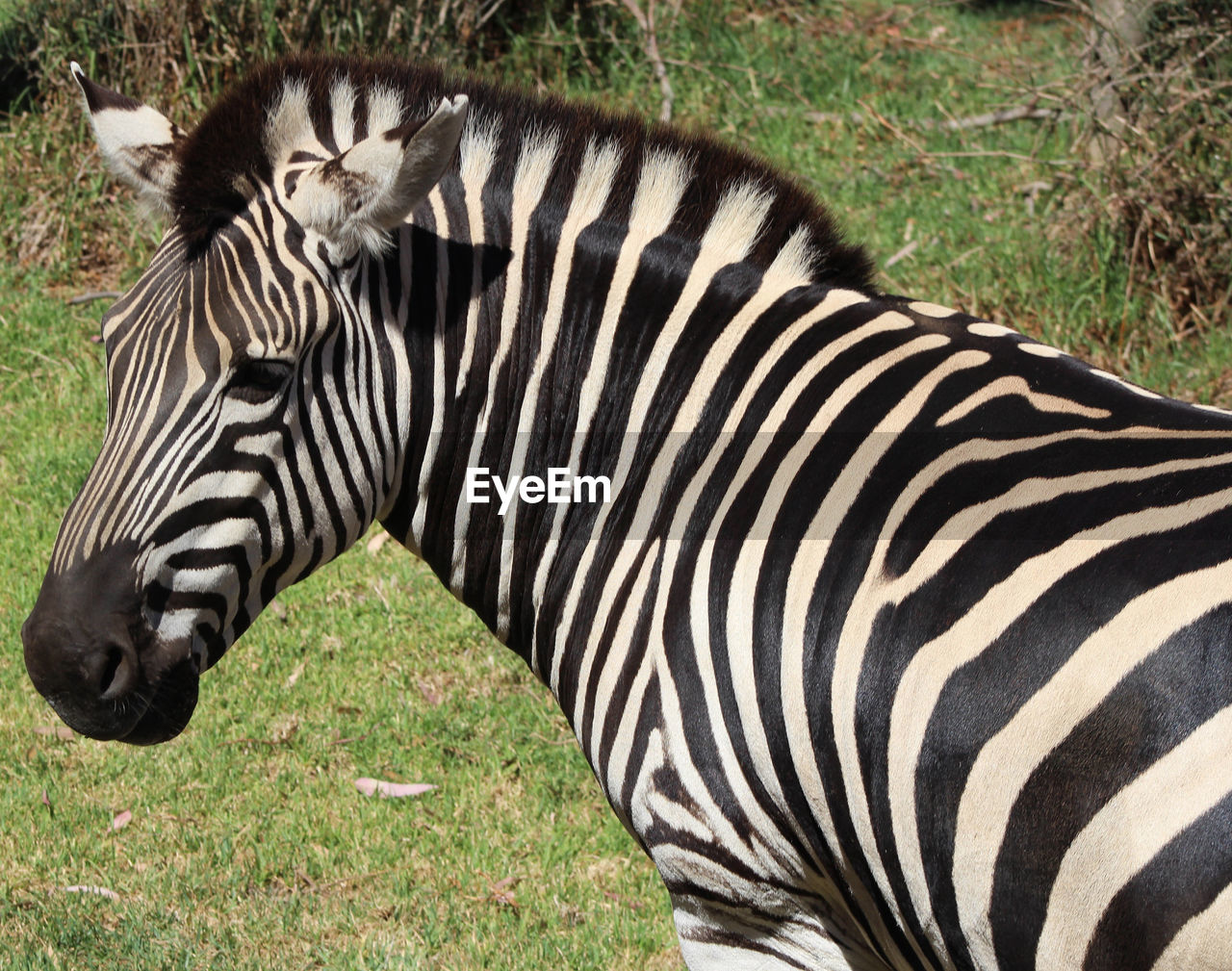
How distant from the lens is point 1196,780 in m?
1.71

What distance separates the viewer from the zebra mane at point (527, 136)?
2605 millimetres

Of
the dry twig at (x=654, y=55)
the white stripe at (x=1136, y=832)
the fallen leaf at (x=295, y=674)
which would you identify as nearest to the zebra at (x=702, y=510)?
the white stripe at (x=1136, y=832)

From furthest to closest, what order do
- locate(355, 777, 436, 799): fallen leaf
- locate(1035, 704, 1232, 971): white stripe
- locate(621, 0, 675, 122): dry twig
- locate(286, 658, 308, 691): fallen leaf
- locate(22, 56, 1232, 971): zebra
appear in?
locate(621, 0, 675, 122): dry twig, locate(286, 658, 308, 691): fallen leaf, locate(355, 777, 436, 799): fallen leaf, locate(22, 56, 1232, 971): zebra, locate(1035, 704, 1232, 971): white stripe

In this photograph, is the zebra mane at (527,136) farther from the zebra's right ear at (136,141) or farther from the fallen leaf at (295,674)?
the fallen leaf at (295,674)

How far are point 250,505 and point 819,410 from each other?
112 centimetres

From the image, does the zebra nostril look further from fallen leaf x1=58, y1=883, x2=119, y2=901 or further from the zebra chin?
fallen leaf x1=58, y1=883, x2=119, y2=901

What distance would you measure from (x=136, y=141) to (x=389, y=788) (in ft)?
8.09

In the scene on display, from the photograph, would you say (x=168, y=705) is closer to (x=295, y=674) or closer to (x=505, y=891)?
(x=505, y=891)

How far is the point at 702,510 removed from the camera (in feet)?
7.96

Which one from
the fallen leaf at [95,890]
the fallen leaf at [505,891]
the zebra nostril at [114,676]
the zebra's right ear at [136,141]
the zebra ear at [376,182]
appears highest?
the zebra ear at [376,182]

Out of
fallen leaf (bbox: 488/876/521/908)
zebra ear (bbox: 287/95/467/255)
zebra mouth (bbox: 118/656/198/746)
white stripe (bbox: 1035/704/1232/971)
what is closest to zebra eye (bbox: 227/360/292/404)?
zebra ear (bbox: 287/95/467/255)

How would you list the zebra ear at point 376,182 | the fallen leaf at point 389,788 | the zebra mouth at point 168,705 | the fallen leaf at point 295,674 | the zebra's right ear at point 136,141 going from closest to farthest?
the zebra ear at point 376,182
the zebra mouth at point 168,705
the zebra's right ear at point 136,141
the fallen leaf at point 389,788
the fallen leaf at point 295,674
